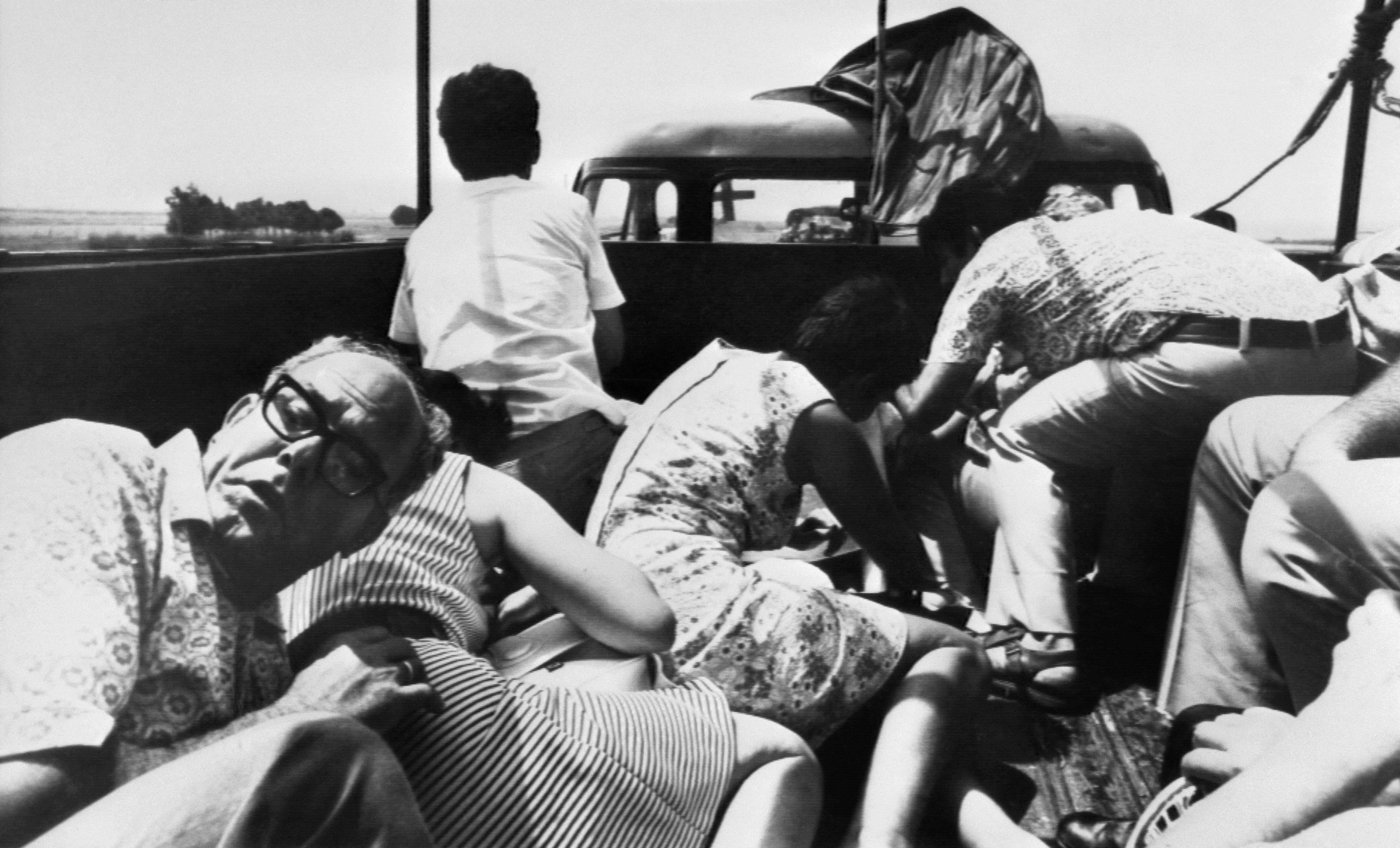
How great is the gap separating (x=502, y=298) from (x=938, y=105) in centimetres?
114

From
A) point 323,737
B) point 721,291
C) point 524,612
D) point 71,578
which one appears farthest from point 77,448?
point 721,291

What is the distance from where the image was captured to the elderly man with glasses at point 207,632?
0.96 meters

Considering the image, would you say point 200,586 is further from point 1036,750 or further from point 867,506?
point 1036,750

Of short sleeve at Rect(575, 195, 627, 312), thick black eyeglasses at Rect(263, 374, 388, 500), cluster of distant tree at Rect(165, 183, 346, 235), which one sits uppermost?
cluster of distant tree at Rect(165, 183, 346, 235)

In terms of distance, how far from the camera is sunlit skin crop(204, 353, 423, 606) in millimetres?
1162

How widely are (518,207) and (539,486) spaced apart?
446mm

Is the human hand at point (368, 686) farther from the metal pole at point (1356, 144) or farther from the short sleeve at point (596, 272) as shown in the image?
the metal pole at point (1356, 144)

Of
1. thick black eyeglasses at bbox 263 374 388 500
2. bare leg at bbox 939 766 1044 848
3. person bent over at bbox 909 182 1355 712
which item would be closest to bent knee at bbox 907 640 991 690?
bare leg at bbox 939 766 1044 848

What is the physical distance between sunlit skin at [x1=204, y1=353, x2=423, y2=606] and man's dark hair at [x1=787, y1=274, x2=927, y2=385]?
78 centimetres

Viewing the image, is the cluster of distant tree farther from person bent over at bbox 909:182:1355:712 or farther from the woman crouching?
person bent over at bbox 909:182:1355:712

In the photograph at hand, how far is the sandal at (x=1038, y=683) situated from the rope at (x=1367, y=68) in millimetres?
922

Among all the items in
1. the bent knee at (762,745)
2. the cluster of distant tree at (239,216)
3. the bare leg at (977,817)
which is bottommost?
the bare leg at (977,817)

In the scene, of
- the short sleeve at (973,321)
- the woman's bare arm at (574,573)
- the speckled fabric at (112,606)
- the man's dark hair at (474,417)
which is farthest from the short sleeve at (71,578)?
the short sleeve at (973,321)

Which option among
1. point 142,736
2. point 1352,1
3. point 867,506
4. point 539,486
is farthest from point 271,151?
point 1352,1
